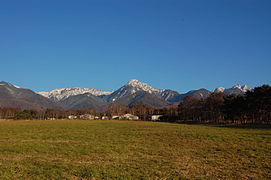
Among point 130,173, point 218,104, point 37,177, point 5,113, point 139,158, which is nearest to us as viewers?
point 37,177

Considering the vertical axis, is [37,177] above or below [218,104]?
below

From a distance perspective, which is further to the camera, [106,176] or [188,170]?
[188,170]

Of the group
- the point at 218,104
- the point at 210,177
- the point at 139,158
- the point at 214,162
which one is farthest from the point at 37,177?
the point at 218,104

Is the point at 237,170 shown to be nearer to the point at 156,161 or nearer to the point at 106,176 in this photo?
the point at 156,161

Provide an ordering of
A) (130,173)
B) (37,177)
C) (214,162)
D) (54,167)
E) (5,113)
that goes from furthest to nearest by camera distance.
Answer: (5,113)
(214,162)
(54,167)
(130,173)
(37,177)

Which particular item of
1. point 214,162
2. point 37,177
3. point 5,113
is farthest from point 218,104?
point 5,113

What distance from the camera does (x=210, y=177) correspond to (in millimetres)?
11234

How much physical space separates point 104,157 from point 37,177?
558 centimetres

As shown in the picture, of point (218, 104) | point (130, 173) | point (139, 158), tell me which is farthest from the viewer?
point (218, 104)

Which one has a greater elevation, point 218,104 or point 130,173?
point 218,104

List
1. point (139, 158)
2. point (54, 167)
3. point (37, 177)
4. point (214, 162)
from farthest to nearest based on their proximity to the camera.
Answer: point (139, 158), point (214, 162), point (54, 167), point (37, 177)

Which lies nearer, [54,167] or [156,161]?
[54,167]

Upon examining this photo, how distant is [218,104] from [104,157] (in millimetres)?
100128

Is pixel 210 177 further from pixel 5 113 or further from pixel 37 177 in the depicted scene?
pixel 5 113
